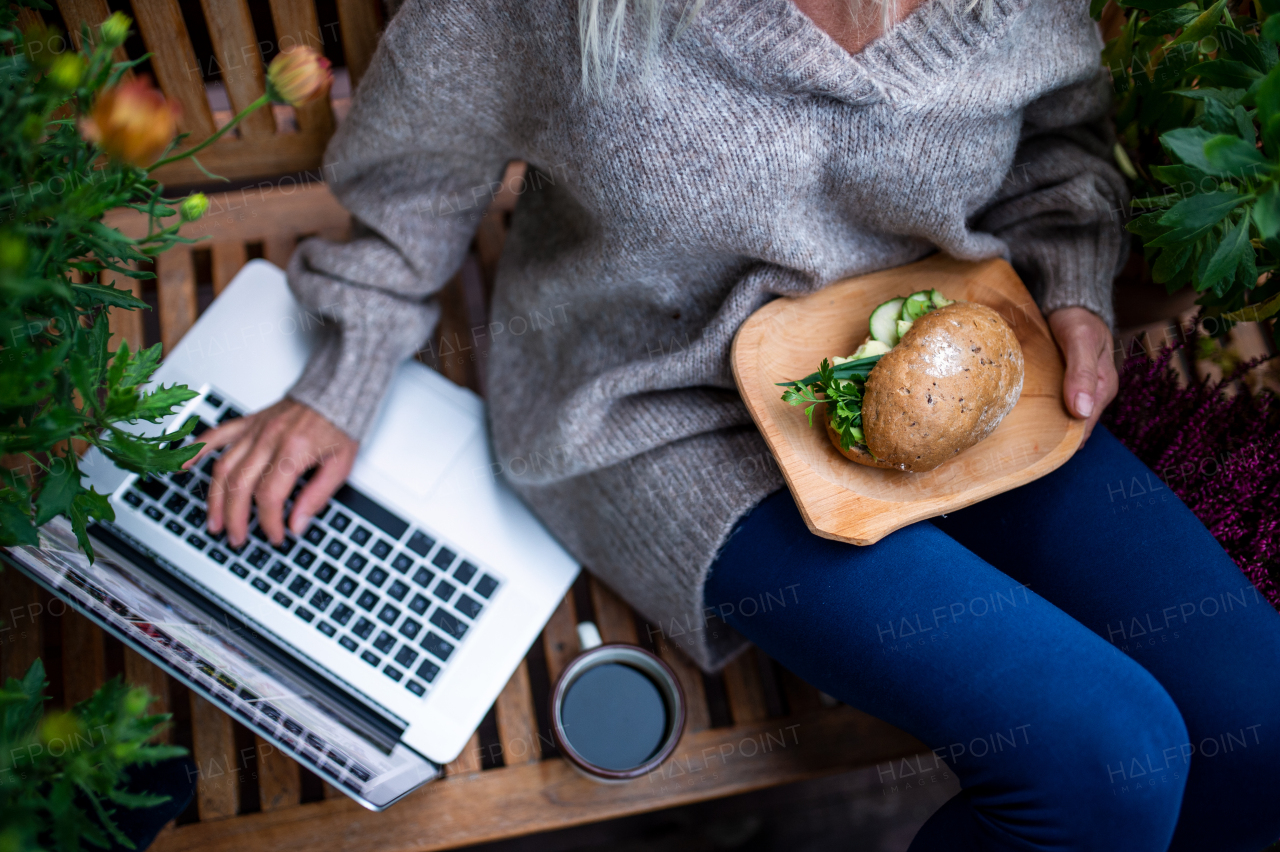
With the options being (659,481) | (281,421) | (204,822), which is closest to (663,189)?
(659,481)

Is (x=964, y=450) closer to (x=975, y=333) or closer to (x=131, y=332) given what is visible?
(x=975, y=333)

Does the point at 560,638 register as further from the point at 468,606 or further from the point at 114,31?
the point at 114,31

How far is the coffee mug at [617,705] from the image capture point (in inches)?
36.9

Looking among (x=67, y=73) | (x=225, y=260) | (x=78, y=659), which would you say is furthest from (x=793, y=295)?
(x=78, y=659)

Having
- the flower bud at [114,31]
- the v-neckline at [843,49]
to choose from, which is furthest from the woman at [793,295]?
the flower bud at [114,31]

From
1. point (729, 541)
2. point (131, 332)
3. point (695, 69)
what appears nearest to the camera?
point (695, 69)

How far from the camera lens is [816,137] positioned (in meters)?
0.75

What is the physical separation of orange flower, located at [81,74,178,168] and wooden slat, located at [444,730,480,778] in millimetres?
773

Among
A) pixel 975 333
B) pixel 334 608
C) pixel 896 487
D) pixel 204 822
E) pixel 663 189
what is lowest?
pixel 204 822

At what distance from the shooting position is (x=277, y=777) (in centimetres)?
96

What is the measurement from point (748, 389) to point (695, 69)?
0.99ft

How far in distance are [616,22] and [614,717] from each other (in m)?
0.75

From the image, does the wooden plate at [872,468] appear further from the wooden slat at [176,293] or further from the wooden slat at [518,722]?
the wooden slat at [176,293]

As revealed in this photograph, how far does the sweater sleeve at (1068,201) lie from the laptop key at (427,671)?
79cm
